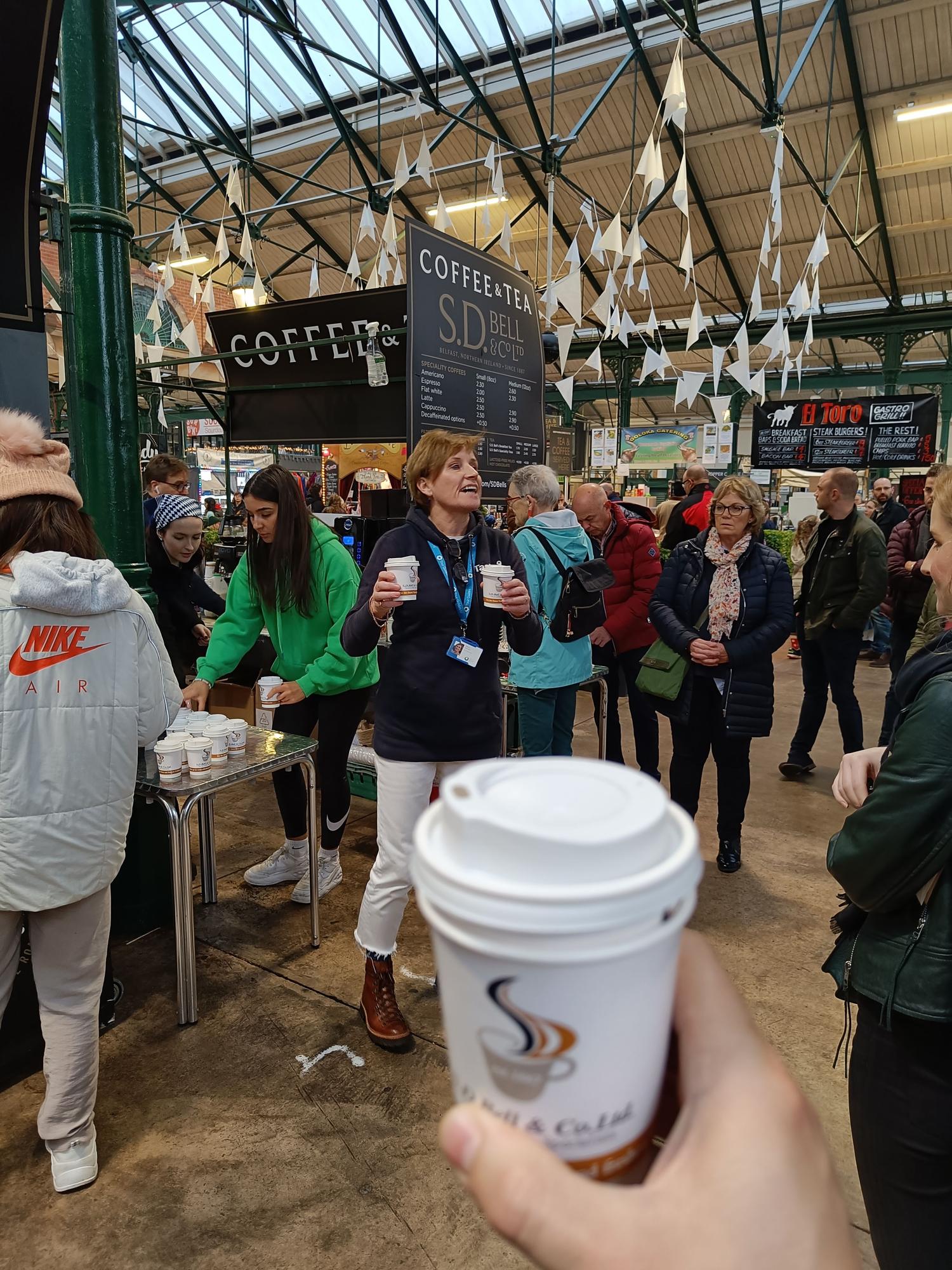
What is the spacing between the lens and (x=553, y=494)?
3805 millimetres

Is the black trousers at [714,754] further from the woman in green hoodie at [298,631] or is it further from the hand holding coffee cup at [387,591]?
the hand holding coffee cup at [387,591]

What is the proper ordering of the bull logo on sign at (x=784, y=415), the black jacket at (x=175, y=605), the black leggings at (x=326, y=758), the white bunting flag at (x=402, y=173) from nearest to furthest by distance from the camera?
Result: the black leggings at (x=326, y=758) → the black jacket at (x=175, y=605) → the white bunting flag at (x=402, y=173) → the bull logo on sign at (x=784, y=415)

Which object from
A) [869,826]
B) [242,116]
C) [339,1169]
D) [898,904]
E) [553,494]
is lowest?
[339,1169]

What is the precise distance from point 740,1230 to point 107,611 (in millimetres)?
1730

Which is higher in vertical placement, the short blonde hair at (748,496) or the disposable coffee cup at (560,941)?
the short blonde hair at (748,496)

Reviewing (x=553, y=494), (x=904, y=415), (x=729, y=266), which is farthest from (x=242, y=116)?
(x=553, y=494)

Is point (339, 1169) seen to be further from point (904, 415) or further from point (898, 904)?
point (904, 415)

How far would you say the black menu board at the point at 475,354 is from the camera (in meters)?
3.35

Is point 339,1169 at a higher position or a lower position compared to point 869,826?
lower

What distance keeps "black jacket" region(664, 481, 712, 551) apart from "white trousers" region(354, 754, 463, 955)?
3.99m

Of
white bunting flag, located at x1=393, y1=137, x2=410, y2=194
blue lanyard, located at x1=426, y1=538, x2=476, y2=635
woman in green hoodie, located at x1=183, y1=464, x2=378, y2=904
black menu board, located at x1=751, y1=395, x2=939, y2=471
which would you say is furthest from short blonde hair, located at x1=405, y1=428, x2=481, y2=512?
black menu board, located at x1=751, y1=395, x2=939, y2=471

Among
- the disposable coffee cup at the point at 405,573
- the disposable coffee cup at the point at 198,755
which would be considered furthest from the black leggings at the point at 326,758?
the disposable coffee cup at the point at 405,573

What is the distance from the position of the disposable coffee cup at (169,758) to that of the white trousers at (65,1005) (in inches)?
20.4

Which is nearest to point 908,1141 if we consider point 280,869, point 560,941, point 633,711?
point 560,941
